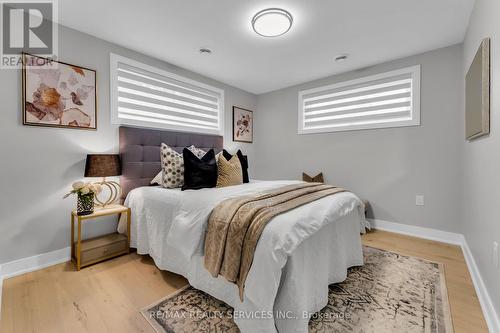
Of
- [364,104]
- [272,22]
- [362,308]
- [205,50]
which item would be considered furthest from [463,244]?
[205,50]

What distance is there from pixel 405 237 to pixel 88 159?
3812 mm

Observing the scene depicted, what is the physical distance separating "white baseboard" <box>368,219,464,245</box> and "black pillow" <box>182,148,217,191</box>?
245 cm

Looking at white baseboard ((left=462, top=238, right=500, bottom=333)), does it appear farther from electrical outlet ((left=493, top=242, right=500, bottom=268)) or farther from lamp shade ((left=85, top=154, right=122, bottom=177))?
lamp shade ((left=85, top=154, right=122, bottom=177))

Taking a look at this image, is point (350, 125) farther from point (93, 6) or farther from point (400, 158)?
point (93, 6)

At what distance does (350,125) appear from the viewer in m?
3.51

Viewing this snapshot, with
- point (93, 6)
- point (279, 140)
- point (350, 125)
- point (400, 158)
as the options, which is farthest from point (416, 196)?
point (93, 6)

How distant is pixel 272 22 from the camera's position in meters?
2.19

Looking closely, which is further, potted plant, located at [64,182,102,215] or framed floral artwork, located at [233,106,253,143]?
framed floral artwork, located at [233,106,253,143]

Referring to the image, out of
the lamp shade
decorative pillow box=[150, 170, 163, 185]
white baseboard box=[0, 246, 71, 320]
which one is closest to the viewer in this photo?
white baseboard box=[0, 246, 71, 320]

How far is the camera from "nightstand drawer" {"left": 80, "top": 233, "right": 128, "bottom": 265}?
2146mm

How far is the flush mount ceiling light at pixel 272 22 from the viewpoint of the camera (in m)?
2.09

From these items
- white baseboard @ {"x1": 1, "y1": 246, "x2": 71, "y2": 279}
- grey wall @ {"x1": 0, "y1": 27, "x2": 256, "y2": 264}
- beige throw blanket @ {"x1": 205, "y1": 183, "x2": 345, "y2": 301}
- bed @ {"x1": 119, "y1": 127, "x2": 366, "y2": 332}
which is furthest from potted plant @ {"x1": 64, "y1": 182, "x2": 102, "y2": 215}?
beige throw blanket @ {"x1": 205, "y1": 183, "x2": 345, "y2": 301}

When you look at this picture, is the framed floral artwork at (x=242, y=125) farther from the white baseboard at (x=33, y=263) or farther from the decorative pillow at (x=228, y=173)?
the white baseboard at (x=33, y=263)

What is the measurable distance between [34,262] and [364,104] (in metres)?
4.37
